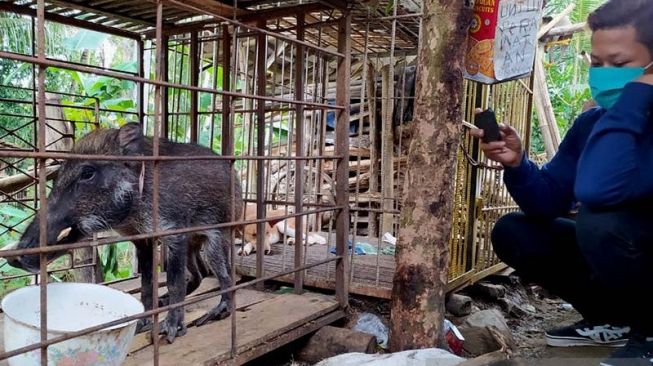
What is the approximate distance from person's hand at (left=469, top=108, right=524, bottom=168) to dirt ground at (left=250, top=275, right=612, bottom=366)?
3.02 feet

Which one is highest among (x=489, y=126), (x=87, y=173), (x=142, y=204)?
(x=489, y=126)

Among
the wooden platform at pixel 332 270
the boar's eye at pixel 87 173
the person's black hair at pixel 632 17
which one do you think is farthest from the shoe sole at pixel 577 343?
the boar's eye at pixel 87 173

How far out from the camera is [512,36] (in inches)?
108

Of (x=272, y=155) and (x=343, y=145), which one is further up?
(x=343, y=145)

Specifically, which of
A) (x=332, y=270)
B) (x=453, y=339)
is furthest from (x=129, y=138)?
(x=453, y=339)

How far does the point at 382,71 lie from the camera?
6617 millimetres

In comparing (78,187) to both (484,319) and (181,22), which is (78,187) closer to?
(181,22)

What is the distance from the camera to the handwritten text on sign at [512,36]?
274 centimetres

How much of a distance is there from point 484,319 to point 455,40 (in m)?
2.01

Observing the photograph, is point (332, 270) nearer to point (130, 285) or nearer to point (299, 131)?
point (299, 131)

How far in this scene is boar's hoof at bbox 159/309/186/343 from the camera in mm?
3055

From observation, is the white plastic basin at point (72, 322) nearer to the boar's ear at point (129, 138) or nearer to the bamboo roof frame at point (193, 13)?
the boar's ear at point (129, 138)

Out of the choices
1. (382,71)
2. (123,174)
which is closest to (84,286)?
(123,174)

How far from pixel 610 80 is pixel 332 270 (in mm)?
2763
